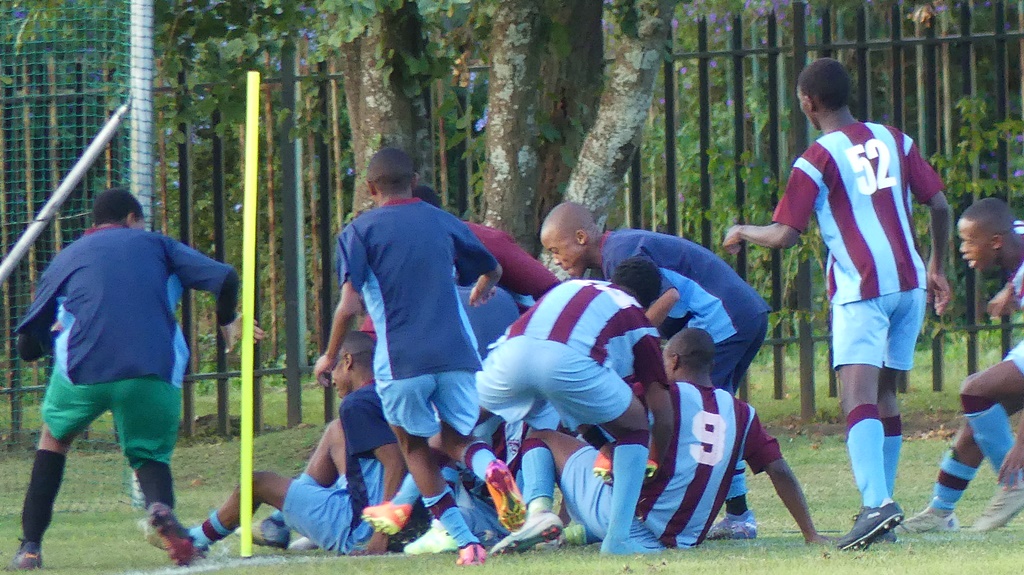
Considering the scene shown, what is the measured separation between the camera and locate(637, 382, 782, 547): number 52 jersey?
6.09 meters

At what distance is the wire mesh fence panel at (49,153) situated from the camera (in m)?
9.21

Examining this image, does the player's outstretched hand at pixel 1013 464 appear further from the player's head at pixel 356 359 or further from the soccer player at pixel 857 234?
the player's head at pixel 356 359

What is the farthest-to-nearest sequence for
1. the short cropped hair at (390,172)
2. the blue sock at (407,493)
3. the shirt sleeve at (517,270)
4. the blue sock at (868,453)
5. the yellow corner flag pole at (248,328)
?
the shirt sleeve at (517,270)
the blue sock at (407,493)
the short cropped hair at (390,172)
the yellow corner flag pole at (248,328)
the blue sock at (868,453)

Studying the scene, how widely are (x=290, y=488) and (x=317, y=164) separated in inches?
221

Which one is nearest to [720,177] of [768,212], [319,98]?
[768,212]

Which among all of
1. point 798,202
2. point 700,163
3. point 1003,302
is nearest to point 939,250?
point 1003,302

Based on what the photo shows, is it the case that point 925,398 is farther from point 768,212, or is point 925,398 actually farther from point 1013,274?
point 1013,274

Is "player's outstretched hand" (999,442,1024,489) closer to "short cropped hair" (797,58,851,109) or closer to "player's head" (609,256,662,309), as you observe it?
"short cropped hair" (797,58,851,109)

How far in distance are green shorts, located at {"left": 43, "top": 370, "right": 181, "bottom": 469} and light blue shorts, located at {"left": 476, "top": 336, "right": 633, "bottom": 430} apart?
1320 mm

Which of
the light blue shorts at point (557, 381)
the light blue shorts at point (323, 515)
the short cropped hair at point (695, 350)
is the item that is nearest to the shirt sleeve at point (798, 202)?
the short cropped hair at point (695, 350)

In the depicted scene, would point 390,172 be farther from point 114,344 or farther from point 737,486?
point 737,486

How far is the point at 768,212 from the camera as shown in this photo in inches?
440

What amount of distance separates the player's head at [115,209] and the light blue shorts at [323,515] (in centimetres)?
132

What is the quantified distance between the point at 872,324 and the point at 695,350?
2.36ft
